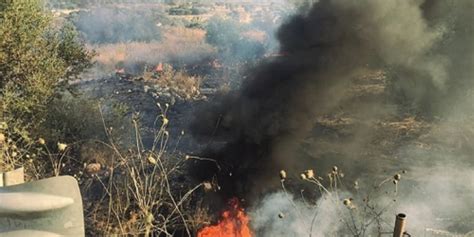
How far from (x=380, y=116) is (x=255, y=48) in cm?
1274

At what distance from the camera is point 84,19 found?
88.5 feet

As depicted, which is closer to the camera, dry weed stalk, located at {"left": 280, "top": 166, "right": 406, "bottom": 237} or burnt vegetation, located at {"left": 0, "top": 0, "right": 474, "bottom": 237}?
dry weed stalk, located at {"left": 280, "top": 166, "right": 406, "bottom": 237}

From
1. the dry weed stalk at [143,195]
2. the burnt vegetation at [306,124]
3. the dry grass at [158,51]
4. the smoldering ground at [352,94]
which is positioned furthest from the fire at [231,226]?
the dry grass at [158,51]

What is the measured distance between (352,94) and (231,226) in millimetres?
4551

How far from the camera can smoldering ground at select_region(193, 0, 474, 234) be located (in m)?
9.54

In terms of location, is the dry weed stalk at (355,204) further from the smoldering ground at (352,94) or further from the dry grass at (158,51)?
the dry grass at (158,51)

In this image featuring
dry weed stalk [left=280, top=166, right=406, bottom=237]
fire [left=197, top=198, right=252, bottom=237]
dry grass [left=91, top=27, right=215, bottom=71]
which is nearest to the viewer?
dry weed stalk [left=280, top=166, right=406, bottom=237]

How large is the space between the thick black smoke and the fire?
1.05 meters

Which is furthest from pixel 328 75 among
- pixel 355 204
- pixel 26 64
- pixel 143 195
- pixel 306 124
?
pixel 143 195

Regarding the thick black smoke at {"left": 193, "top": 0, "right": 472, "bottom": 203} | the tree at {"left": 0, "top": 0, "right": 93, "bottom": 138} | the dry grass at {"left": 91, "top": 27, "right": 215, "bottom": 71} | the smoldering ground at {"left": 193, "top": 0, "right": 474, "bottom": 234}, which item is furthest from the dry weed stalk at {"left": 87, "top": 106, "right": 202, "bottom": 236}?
the dry grass at {"left": 91, "top": 27, "right": 215, "bottom": 71}

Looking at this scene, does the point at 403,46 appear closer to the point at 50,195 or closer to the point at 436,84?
the point at 436,84

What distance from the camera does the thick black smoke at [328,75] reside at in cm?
944

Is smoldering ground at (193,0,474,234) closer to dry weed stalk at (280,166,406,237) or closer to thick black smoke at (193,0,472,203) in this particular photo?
thick black smoke at (193,0,472,203)

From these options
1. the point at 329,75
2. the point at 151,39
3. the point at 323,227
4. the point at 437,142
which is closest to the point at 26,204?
the point at 323,227
